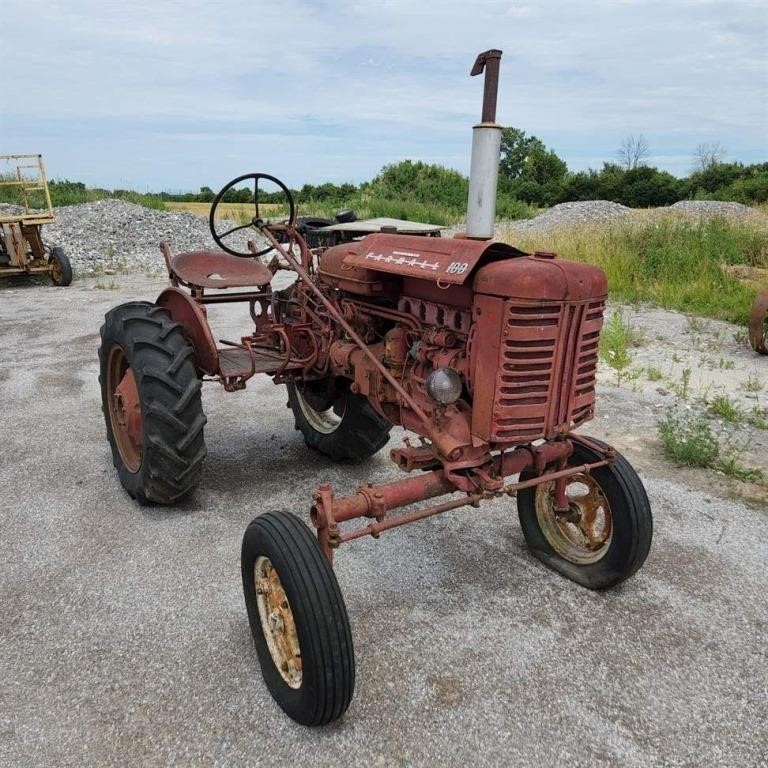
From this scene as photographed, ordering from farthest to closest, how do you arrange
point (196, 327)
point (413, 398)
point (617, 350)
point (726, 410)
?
point (617, 350) → point (726, 410) → point (196, 327) → point (413, 398)

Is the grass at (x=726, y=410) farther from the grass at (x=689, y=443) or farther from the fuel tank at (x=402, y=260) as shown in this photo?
the fuel tank at (x=402, y=260)

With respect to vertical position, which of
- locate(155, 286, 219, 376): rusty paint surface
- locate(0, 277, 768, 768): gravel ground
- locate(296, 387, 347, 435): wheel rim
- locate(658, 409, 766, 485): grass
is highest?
locate(155, 286, 219, 376): rusty paint surface

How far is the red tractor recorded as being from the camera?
7.29 feet

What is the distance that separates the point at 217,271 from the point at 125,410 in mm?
1104

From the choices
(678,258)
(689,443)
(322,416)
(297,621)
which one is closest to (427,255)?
(297,621)

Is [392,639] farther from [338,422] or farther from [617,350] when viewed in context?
[617,350]

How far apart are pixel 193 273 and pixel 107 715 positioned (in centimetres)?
Result: 259

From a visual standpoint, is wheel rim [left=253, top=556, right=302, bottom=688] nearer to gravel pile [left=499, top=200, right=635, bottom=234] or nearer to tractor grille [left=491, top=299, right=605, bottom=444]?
tractor grille [left=491, top=299, right=605, bottom=444]

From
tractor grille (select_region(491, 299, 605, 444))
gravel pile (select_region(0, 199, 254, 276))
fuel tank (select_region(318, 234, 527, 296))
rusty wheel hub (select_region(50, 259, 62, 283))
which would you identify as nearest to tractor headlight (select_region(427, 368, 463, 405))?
tractor grille (select_region(491, 299, 605, 444))

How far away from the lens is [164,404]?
10.4 ft

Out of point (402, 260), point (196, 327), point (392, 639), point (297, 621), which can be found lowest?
point (392, 639)

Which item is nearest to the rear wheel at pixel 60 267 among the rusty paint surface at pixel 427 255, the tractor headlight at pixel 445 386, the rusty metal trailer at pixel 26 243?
the rusty metal trailer at pixel 26 243

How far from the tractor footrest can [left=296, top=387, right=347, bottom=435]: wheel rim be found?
20.4 inches

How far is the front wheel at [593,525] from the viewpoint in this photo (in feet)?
8.89
